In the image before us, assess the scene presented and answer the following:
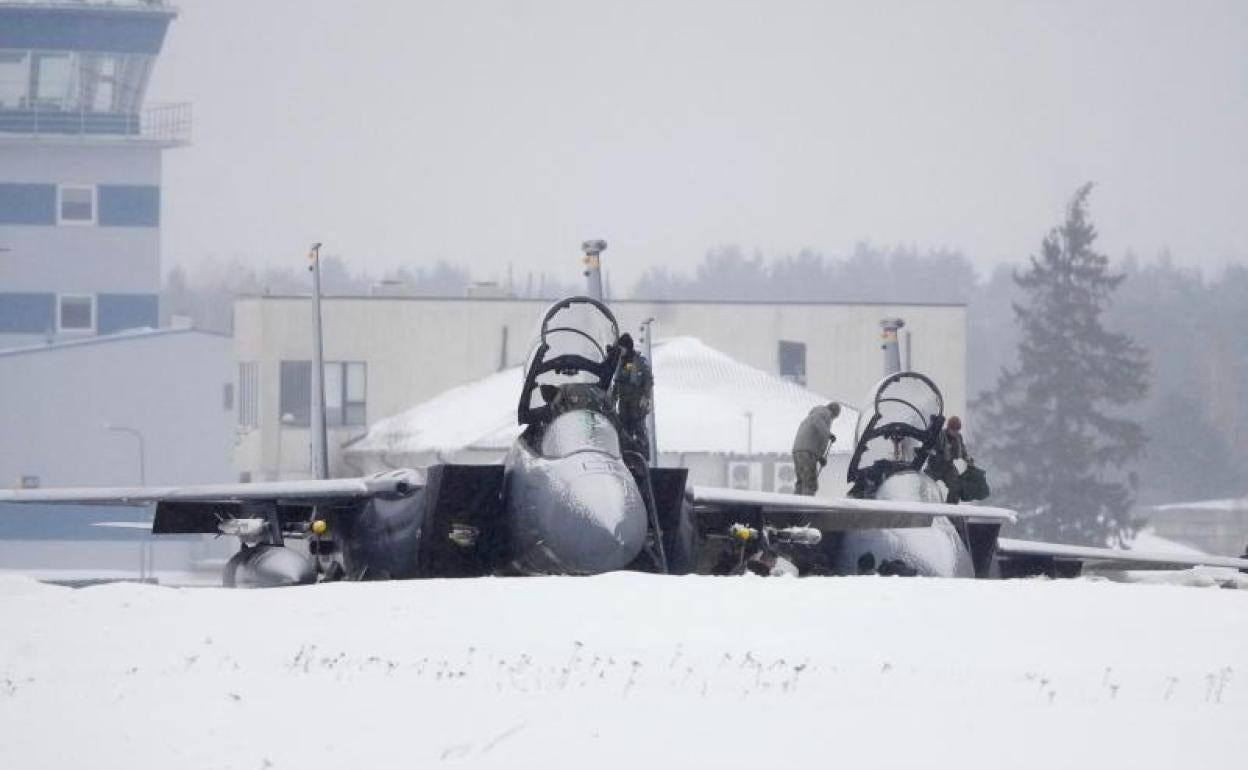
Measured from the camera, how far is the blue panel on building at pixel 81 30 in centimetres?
9131

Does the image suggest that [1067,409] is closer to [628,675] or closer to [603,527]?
[603,527]

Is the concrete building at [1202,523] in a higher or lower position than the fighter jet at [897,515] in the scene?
lower

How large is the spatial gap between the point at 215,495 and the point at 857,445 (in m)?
6.51

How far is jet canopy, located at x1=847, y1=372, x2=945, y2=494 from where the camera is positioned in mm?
24016

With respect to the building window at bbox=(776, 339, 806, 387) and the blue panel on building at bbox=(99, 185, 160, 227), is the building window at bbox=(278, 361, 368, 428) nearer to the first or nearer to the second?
the building window at bbox=(776, 339, 806, 387)

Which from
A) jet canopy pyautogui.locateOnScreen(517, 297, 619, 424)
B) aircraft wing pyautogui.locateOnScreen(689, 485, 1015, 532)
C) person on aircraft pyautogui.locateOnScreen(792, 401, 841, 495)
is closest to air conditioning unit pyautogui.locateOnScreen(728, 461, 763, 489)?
person on aircraft pyautogui.locateOnScreen(792, 401, 841, 495)

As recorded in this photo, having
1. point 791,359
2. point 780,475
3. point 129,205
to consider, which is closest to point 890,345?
point 780,475

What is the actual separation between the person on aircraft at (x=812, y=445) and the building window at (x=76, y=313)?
216ft

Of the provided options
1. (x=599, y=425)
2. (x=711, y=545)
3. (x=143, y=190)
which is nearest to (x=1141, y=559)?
(x=711, y=545)

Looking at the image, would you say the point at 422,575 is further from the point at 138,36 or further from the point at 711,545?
the point at 138,36

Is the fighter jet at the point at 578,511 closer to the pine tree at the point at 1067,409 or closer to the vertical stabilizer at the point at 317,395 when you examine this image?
the vertical stabilizer at the point at 317,395

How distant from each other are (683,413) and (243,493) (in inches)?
1782

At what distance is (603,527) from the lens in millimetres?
18578

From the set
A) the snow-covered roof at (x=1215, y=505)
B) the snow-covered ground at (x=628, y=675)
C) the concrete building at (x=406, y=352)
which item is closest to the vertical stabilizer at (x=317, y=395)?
the snow-covered ground at (x=628, y=675)
